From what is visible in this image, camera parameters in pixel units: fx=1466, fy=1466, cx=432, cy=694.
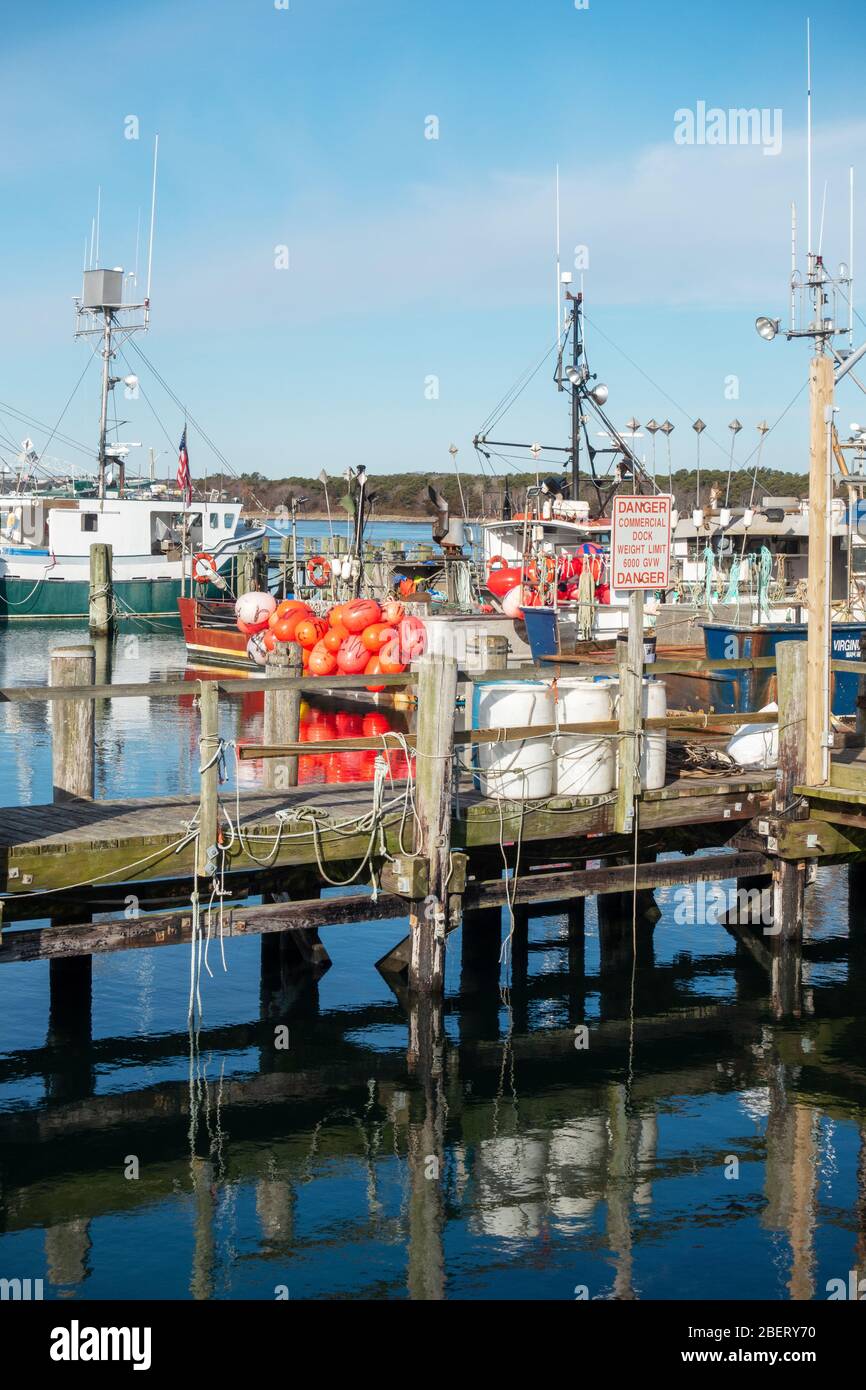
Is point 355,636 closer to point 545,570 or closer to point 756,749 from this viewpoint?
point 545,570

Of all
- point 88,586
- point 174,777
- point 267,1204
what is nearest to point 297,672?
point 267,1204

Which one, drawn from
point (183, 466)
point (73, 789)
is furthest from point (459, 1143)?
point (183, 466)

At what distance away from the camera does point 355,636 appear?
3139 cm

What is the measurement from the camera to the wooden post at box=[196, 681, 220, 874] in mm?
10180

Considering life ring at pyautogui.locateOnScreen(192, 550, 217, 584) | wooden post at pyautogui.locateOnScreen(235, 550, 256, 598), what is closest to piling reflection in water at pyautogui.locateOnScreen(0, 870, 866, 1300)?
wooden post at pyautogui.locateOnScreen(235, 550, 256, 598)

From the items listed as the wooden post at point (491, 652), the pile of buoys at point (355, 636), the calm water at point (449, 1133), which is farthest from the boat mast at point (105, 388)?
the calm water at point (449, 1133)

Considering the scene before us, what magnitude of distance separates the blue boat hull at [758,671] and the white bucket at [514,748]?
987cm

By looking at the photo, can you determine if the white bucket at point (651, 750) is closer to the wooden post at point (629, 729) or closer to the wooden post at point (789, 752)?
the wooden post at point (629, 729)

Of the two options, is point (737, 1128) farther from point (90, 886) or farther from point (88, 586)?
point (88, 586)

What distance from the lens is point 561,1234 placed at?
9156 millimetres

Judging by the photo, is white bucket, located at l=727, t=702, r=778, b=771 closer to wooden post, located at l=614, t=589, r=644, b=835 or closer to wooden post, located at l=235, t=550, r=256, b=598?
wooden post, located at l=614, t=589, r=644, b=835

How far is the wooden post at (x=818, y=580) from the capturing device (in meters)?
11.7

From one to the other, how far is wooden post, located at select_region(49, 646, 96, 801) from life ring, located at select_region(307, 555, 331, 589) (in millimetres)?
30244

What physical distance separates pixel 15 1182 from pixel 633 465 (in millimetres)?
28237
